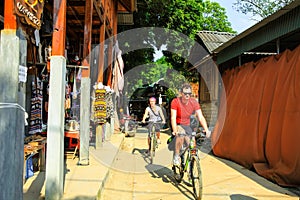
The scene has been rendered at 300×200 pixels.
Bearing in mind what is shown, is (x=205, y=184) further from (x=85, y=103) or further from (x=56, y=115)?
(x=56, y=115)

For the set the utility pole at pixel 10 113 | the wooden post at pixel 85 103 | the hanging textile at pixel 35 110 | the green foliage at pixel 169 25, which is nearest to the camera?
the utility pole at pixel 10 113

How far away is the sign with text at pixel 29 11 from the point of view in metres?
2.97

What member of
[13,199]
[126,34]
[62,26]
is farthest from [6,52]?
Answer: [126,34]

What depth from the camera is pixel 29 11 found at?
126 inches

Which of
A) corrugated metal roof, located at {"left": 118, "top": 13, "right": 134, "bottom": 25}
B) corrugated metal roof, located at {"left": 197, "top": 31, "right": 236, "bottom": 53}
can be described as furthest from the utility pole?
corrugated metal roof, located at {"left": 118, "top": 13, "right": 134, "bottom": 25}

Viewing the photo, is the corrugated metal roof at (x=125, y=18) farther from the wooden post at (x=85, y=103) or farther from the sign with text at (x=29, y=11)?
the sign with text at (x=29, y=11)

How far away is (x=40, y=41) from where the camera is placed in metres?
7.79

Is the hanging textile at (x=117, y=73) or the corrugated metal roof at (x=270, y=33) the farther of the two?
the hanging textile at (x=117, y=73)

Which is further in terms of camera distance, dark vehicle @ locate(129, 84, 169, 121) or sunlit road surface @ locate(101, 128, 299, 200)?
dark vehicle @ locate(129, 84, 169, 121)

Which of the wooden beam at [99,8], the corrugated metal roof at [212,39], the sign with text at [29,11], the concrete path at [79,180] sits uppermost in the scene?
the corrugated metal roof at [212,39]

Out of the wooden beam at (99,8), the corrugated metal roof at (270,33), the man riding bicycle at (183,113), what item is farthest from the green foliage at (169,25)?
the man riding bicycle at (183,113)

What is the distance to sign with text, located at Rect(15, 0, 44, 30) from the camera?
2.97 m

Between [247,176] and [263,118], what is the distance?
1.35 meters

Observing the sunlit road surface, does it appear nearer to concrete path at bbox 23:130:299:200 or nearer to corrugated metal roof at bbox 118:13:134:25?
concrete path at bbox 23:130:299:200
